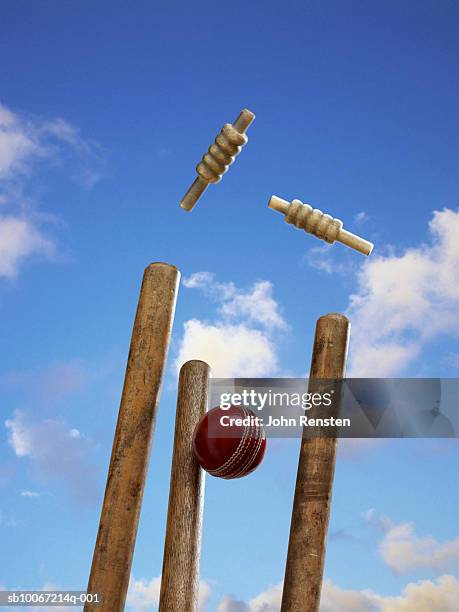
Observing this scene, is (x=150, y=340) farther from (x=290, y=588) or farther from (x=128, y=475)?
(x=290, y=588)

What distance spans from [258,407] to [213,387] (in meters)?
0.23

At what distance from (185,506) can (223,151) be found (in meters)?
1.74

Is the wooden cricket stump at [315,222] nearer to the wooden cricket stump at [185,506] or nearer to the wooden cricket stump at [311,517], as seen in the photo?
the wooden cricket stump at [311,517]

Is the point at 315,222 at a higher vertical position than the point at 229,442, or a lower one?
higher

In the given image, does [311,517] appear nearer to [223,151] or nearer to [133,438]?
[133,438]

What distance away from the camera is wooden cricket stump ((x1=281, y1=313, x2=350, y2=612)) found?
311cm

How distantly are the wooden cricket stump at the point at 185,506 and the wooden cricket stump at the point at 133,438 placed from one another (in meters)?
0.15

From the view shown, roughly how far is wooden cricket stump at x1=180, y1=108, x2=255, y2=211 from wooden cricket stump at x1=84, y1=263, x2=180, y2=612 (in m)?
0.57

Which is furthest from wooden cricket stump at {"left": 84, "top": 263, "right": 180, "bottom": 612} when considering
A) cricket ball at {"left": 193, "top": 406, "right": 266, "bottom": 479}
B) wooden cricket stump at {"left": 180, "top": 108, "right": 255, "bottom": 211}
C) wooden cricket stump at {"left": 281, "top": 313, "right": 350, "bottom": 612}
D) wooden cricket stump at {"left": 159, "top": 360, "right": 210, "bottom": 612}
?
Result: wooden cricket stump at {"left": 281, "top": 313, "right": 350, "bottom": 612}

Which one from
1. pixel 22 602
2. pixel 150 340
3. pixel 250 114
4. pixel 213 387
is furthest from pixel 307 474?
A: pixel 250 114

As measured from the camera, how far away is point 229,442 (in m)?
3.02
